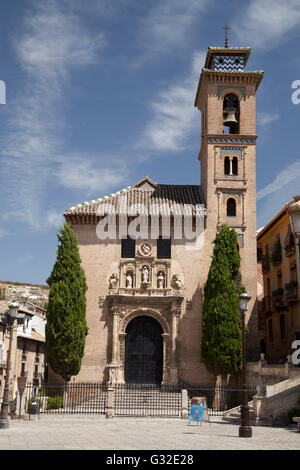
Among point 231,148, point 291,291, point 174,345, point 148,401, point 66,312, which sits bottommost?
point 148,401

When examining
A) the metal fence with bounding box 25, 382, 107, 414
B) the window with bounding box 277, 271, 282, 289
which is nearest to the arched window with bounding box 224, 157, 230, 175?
the window with bounding box 277, 271, 282, 289

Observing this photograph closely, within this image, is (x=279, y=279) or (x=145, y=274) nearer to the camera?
→ (x=145, y=274)

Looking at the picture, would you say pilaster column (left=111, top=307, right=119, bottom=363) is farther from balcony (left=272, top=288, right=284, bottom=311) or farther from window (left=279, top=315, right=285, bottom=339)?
window (left=279, top=315, right=285, bottom=339)

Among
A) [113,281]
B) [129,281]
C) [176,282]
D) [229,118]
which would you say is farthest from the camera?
[229,118]

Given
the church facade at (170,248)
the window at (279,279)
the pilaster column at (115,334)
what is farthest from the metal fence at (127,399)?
the window at (279,279)

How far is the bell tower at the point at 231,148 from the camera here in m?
31.8

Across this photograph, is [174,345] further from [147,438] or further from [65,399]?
[147,438]

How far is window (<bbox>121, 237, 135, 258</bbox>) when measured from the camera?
3130cm

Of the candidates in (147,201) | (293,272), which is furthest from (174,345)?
(293,272)

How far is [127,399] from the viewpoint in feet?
84.7

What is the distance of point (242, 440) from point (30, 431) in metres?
6.62

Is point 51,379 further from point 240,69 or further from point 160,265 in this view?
point 240,69

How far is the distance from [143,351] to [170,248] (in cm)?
630
